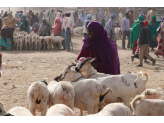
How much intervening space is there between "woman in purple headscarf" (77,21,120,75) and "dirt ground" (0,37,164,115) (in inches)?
43.8

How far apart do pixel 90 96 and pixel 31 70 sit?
658 centimetres

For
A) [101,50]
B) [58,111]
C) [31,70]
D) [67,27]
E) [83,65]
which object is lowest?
[31,70]

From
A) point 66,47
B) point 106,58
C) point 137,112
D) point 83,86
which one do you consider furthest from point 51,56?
point 137,112

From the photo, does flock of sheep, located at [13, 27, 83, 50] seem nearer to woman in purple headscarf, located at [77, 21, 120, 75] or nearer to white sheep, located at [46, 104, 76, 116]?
woman in purple headscarf, located at [77, 21, 120, 75]

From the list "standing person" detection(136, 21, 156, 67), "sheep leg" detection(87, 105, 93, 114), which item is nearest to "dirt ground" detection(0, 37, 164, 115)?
"standing person" detection(136, 21, 156, 67)

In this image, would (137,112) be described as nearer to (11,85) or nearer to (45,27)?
(11,85)

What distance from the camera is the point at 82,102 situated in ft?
14.4

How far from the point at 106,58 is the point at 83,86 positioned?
4.84 ft

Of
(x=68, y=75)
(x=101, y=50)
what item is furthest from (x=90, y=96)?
(x=101, y=50)

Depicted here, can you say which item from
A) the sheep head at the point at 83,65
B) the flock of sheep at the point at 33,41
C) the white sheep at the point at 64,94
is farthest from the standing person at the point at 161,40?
the white sheep at the point at 64,94

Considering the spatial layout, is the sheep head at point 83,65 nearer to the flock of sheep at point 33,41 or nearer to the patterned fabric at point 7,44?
the flock of sheep at point 33,41

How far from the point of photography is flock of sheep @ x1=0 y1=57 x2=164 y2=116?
339 cm

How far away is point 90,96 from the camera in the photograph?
169 inches

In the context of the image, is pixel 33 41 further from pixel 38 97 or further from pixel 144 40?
pixel 38 97
